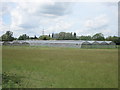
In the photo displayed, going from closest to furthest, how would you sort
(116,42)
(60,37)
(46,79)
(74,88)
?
(74,88) < (46,79) < (116,42) < (60,37)

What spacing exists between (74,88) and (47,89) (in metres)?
0.67

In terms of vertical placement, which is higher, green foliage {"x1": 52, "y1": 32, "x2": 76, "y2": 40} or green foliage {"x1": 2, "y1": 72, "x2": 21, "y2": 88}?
green foliage {"x1": 52, "y1": 32, "x2": 76, "y2": 40}

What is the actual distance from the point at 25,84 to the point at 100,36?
51299 millimetres

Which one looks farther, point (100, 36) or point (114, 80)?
point (100, 36)

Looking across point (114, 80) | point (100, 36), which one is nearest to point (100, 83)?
point (114, 80)

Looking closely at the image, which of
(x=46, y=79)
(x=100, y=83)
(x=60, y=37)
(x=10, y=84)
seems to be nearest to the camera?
(x=10, y=84)

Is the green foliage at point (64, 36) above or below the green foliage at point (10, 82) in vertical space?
above

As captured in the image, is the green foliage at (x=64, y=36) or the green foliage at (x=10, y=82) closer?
the green foliage at (x=10, y=82)

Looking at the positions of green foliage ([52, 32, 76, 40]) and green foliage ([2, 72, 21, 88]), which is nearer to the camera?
green foliage ([2, 72, 21, 88])

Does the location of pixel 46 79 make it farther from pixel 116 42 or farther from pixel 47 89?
pixel 116 42

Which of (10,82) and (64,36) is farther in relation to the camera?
(64,36)

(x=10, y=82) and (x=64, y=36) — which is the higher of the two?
(x=64, y=36)

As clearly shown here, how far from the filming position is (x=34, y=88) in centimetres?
395

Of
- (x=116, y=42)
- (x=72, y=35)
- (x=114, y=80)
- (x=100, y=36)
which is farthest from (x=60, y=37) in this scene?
(x=114, y=80)
